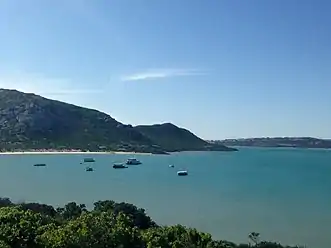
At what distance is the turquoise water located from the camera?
110 feet

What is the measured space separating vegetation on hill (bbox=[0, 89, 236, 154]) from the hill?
336 centimetres

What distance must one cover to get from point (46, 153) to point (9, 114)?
2529 centimetres

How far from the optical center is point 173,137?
15412cm

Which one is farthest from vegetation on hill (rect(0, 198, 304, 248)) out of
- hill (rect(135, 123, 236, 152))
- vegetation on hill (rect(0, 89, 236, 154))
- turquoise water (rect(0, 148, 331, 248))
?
hill (rect(135, 123, 236, 152))

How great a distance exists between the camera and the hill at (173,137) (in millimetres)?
148625

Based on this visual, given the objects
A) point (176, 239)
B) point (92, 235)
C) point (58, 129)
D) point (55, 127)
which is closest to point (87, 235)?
point (92, 235)

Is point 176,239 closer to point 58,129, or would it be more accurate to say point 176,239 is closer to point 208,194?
point 208,194

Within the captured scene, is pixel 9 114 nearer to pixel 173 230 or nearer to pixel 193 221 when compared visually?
pixel 193 221

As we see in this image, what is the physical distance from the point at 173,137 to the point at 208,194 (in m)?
103

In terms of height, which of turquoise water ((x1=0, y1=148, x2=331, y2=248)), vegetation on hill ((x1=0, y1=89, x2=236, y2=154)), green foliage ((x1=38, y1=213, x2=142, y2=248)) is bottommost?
turquoise water ((x1=0, y1=148, x2=331, y2=248))

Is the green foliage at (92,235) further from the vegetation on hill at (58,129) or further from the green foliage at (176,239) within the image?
the vegetation on hill at (58,129)

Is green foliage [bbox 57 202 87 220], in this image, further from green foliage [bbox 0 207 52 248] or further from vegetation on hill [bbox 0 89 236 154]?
vegetation on hill [bbox 0 89 236 154]

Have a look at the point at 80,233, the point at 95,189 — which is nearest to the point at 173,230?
the point at 80,233

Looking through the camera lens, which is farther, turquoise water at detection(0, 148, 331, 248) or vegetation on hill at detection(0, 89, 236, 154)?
vegetation on hill at detection(0, 89, 236, 154)
